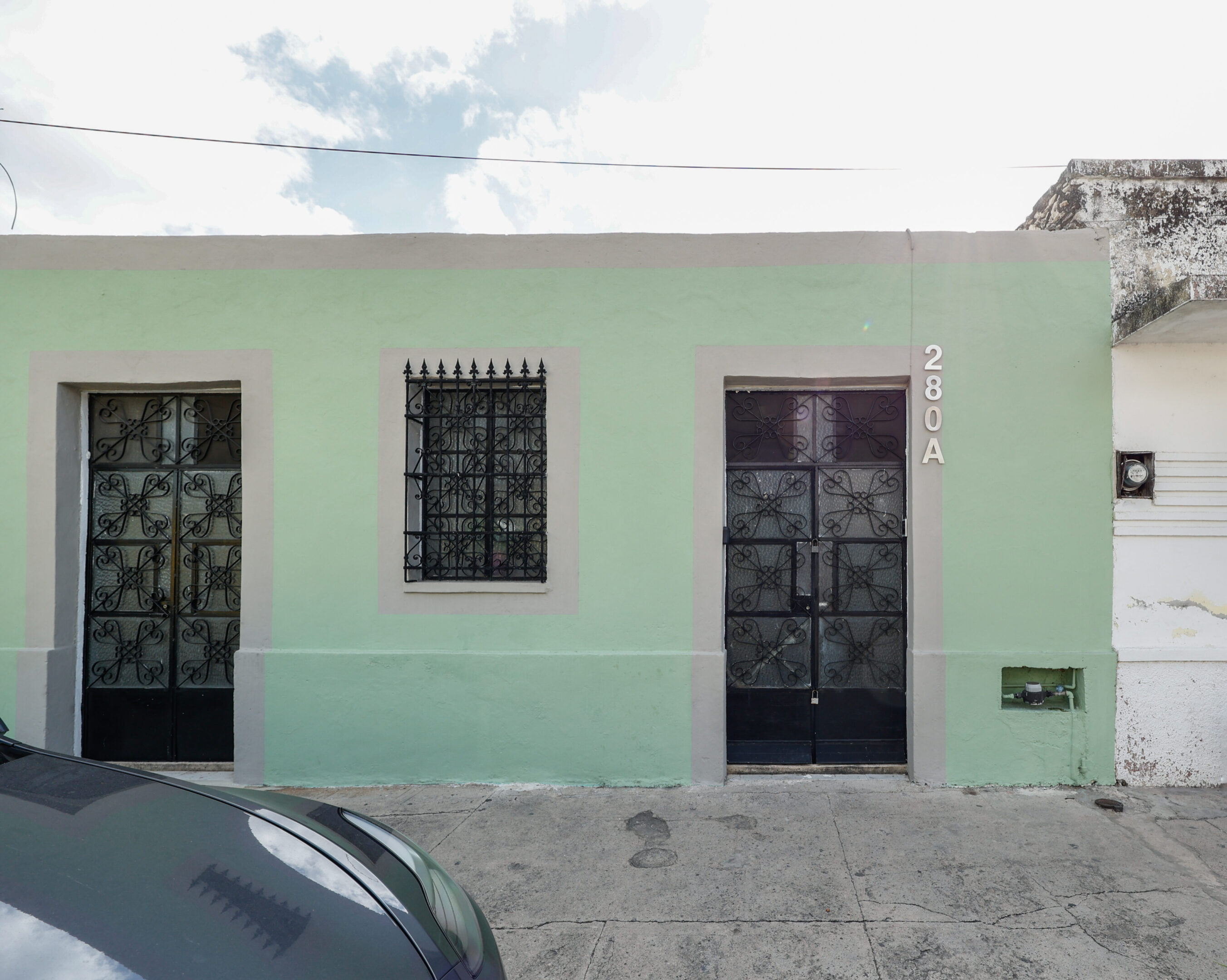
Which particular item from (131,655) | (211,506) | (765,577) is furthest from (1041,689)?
(131,655)

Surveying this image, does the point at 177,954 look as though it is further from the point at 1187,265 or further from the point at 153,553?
the point at 1187,265

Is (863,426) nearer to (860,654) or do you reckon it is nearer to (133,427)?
(860,654)

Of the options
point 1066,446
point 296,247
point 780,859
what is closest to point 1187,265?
point 1066,446

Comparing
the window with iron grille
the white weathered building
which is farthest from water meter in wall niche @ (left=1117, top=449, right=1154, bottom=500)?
the window with iron grille

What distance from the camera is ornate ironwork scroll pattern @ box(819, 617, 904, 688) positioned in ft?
14.5

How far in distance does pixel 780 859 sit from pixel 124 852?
2.81 meters

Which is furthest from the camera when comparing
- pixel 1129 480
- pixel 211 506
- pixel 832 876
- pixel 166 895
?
pixel 211 506

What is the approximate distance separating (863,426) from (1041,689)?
2.04 metres

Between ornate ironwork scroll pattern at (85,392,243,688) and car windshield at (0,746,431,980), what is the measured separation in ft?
8.05

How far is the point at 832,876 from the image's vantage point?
10.3ft

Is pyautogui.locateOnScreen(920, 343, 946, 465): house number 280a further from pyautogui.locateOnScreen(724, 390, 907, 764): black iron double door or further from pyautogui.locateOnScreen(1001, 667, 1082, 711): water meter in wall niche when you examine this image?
pyautogui.locateOnScreen(1001, 667, 1082, 711): water meter in wall niche

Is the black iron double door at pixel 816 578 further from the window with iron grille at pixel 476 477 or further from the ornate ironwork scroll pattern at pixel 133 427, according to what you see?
the ornate ironwork scroll pattern at pixel 133 427

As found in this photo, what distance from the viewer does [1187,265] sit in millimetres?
4246

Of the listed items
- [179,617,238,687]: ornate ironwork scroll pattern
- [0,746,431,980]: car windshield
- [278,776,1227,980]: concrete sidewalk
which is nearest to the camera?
[0,746,431,980]: car windshield
